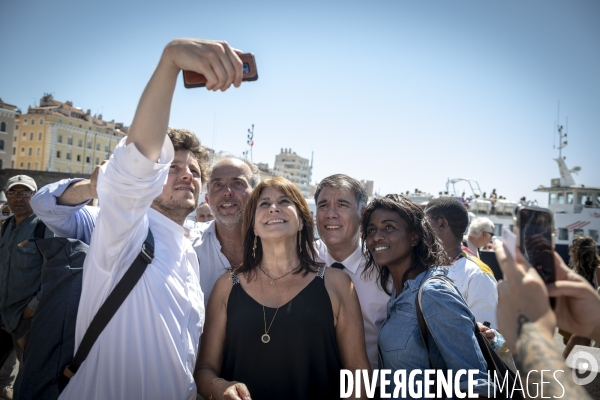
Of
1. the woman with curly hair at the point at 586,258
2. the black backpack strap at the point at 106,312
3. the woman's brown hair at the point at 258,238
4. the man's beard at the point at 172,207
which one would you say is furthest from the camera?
the woman with curly hair at the point at 586,258

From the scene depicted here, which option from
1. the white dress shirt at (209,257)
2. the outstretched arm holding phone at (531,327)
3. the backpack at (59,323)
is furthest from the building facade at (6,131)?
the outstretched arm holding phone at (531,327)

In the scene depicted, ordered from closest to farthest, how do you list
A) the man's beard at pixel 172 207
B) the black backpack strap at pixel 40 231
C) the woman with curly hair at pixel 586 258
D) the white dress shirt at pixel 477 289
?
the man's beard at pixel 172 207 < the white dress shirt at pixel 477 289 < the black backpack strap at pixel 40 231 < the woman with curly hair at pixel 586 258

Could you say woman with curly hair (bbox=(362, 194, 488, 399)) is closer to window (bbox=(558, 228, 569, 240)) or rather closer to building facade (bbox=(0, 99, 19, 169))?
window (bbox=(558, 228, 569, 240))

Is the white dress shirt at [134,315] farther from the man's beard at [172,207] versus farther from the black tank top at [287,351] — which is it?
the man's beard at [172,207]

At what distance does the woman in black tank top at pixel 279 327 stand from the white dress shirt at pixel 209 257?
431 mm

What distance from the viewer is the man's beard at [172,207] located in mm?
2627

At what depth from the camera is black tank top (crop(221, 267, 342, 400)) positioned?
2410mm

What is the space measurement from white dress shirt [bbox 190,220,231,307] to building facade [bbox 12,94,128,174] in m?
87.0

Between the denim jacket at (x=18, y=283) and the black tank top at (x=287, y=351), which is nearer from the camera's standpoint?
the black tank top at (x=287, y=351)

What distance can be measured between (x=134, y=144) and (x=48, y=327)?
3.78 feet

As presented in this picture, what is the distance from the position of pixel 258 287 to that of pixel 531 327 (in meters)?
1.87

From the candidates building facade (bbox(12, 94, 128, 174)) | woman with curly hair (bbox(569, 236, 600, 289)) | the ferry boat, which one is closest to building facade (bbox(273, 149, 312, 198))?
building facade (bbox(12, 94, 128, 174))

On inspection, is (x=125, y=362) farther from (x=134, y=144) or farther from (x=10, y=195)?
(x=10, y=195)

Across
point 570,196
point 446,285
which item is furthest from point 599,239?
point 446,285
